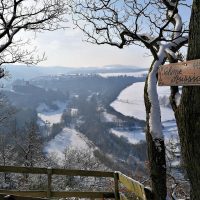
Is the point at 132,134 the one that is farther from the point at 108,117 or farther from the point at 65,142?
the point at 108,117

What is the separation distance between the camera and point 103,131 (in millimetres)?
158000

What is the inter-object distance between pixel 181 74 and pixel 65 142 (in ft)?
447

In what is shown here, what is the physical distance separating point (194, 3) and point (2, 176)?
148 ft

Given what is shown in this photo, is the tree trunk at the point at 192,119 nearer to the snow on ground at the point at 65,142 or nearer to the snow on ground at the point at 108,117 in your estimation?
the snow on ground at the point at 65,142

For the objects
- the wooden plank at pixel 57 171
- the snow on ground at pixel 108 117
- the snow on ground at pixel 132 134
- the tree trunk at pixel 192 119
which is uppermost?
the tree trunk at pixel 192 119

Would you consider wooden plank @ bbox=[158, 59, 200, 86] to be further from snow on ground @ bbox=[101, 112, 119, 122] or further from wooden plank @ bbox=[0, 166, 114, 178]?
snow on ground @ bbox=[101, 112, 119, 122]

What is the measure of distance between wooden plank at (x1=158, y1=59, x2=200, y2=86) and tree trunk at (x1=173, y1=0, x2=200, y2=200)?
306 millimetres

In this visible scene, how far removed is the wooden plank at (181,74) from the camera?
421cm

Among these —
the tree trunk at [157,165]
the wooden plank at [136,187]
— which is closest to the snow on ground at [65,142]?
the tree trunk at [157,165]

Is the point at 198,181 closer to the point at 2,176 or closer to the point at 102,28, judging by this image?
the point at 102,28

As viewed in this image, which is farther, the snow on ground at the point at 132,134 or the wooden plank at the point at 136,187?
the snow on ground at the point at 132,134

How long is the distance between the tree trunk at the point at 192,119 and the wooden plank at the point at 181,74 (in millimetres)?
306

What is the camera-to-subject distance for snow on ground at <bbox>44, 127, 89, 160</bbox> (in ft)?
415

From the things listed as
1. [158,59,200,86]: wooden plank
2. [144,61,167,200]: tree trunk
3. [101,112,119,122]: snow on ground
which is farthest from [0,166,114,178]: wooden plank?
[101,112,119,122]: snow on ground
